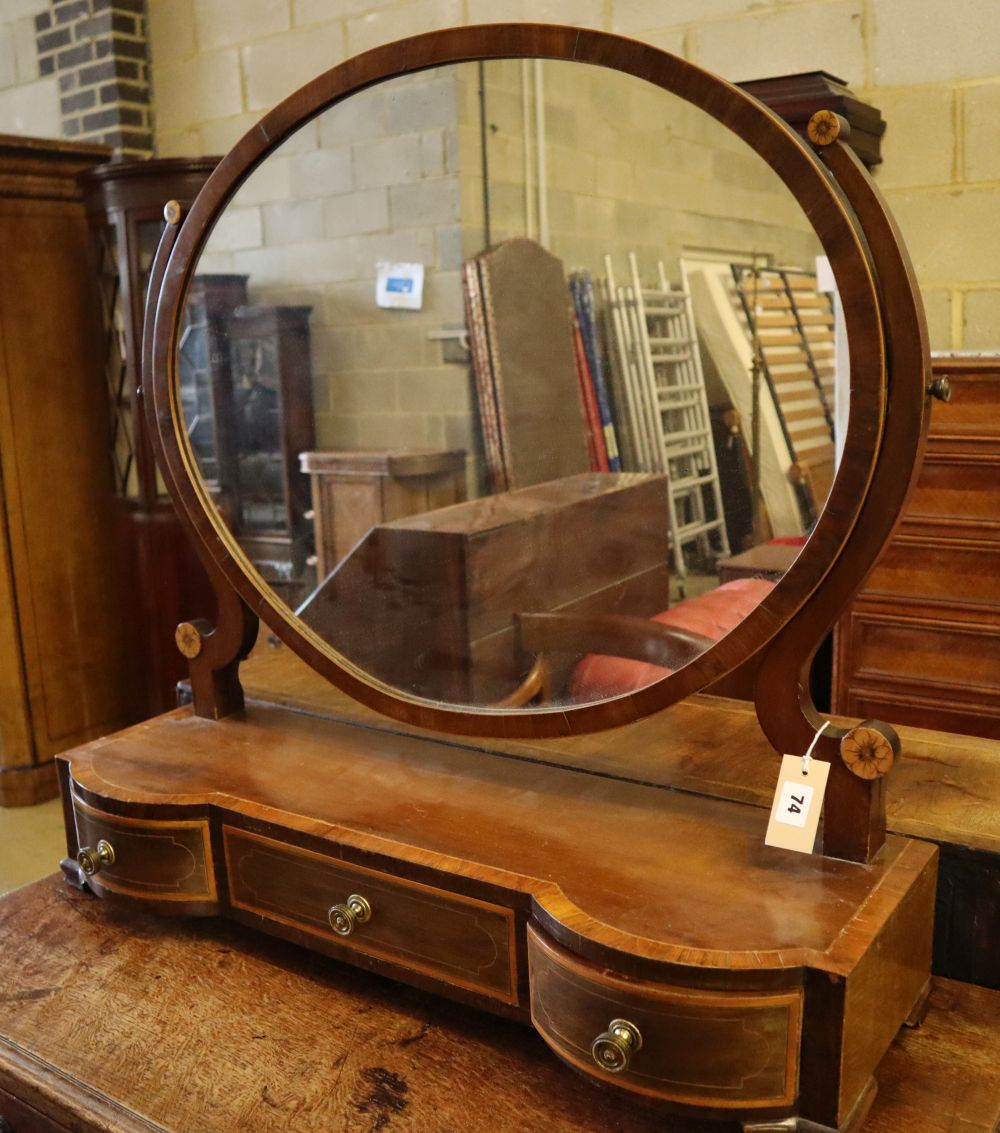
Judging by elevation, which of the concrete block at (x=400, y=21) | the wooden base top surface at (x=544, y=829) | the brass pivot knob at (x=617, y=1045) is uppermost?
the concrete block at (x=400, y=21)

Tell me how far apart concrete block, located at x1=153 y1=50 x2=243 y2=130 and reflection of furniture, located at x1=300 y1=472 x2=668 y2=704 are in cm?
280

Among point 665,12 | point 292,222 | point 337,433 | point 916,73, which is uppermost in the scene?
point 665,12

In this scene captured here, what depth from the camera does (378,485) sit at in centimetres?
113

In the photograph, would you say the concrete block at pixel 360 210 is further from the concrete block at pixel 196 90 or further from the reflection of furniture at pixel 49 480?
A: the concrete block at pixel 196 90

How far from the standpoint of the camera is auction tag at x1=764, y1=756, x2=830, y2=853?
0.85 metres

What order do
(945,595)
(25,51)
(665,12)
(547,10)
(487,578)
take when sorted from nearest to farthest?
(487,578) < (945,595) < (665,12) < (547,10) < (25,51)

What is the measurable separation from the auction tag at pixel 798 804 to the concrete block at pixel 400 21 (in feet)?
8.66

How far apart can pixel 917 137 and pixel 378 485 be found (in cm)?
193

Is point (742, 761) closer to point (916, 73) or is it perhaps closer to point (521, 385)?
point (521, 385)

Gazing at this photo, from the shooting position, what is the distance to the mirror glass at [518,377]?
3.06 ft

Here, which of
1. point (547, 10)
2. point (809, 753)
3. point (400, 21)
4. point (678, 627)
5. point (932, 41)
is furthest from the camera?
point (400, 21)

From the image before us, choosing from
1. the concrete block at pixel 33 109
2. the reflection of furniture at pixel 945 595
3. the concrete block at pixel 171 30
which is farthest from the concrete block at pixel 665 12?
the concrete block at pixel 33 109

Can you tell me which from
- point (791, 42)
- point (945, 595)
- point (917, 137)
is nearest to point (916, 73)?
point (917, 137)

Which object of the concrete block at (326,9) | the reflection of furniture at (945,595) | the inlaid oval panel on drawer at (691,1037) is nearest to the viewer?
the inlaid oval panel on drawer at (691,1037)
